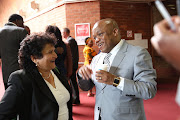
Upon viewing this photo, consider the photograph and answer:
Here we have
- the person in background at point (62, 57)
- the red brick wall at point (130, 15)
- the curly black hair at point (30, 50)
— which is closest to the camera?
the curly black hair at point (30, 50)

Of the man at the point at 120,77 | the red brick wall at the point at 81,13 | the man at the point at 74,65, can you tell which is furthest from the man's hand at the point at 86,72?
the red brick wall at the point at 81,13

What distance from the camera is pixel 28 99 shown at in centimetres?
162

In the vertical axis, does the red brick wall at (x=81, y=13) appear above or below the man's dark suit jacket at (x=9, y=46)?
above

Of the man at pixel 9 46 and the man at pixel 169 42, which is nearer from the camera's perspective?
the man at pixel 169 42

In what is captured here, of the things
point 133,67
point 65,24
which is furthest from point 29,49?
point 65,24

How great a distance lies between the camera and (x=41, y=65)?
1.82 meters

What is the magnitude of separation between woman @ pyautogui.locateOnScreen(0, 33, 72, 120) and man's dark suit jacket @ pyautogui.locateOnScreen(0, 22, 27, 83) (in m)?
1.17

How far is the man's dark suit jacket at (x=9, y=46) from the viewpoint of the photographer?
9.26 feet

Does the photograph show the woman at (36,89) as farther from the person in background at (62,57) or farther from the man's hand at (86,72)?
the person in background at (62,57)

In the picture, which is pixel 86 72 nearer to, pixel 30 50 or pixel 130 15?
pixel 30 50

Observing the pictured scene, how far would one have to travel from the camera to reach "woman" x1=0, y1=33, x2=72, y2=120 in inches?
60.2

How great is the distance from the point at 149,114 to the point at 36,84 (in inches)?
114

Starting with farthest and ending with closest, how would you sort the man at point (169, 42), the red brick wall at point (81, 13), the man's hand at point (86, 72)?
the red brick wall at point (81, 13), the man's hand at point (86, 72), the man at point (169, 42)

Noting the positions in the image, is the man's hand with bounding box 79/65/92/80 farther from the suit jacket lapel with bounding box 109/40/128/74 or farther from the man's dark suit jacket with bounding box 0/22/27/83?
the man's dark suit jacket with bounding box 0/22/27/83
